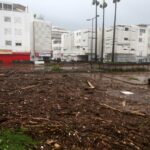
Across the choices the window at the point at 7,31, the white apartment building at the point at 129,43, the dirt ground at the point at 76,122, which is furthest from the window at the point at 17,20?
the dirt ground at the point at 76,122

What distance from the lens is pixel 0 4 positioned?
6688 cm

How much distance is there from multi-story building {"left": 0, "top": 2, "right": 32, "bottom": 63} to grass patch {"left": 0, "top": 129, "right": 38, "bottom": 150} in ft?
193

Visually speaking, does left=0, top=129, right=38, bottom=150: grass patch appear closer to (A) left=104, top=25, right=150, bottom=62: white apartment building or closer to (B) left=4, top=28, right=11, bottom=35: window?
(B) left=4, top=28, right=11, bottom=35: window

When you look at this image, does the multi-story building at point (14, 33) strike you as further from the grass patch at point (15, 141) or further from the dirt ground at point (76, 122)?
the grass patch at point (15, 141)

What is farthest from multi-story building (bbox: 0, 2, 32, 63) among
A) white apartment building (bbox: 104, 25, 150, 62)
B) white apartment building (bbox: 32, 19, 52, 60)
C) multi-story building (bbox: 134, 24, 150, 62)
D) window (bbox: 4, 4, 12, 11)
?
multi-story building (bbox: 134, 24, 150, 62)

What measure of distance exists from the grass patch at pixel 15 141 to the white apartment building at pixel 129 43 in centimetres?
7511

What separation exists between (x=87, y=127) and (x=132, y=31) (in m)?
80.0

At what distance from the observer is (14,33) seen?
66.8 metres

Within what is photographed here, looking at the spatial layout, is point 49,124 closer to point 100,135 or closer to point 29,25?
point 100,135

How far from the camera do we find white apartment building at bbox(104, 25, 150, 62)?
8344 cm

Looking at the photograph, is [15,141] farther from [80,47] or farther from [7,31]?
[80,47]

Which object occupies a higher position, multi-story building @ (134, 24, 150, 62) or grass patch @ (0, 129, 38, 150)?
multi-story building @ (134, 24, 150, 62)

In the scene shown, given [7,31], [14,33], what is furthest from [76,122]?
[7,31]

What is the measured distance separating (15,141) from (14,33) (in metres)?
62.2
